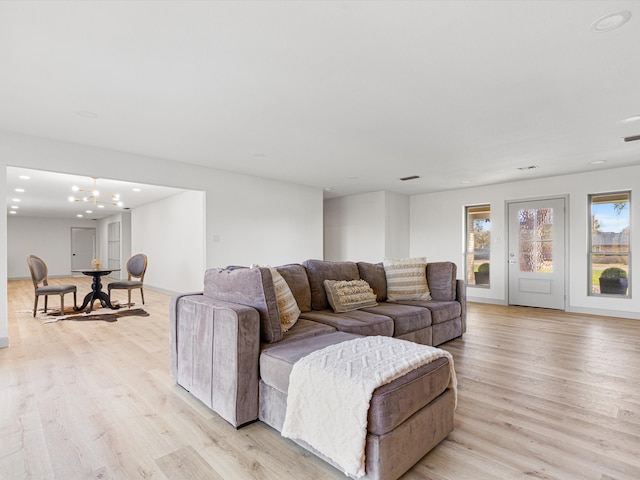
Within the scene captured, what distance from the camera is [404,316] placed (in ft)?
10.7

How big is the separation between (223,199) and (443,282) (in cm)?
367

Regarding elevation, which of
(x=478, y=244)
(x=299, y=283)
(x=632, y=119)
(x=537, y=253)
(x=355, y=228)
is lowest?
(x=299, y=283)

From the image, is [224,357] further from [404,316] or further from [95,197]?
[95,197]

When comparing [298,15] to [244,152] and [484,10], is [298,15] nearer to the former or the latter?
[484,10]

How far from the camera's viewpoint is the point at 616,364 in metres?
3.21

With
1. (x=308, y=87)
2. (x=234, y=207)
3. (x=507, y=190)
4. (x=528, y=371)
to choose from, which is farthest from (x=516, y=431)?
(x=507, y=190)

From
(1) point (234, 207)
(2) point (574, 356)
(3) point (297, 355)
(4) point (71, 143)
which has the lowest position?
(2) point (574, 356)

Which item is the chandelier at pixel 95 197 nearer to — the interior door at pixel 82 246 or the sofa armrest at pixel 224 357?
the sofa armrest at pixel 224 357

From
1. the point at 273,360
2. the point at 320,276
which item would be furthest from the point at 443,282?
the point at 273,360

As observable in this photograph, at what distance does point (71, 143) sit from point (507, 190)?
23.4 ft

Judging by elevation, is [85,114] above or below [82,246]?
above

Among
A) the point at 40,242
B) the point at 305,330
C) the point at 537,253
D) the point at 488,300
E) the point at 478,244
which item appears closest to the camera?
the point at 305,330

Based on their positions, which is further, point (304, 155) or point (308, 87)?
point (304, 155)

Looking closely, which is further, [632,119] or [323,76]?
[632,119]
